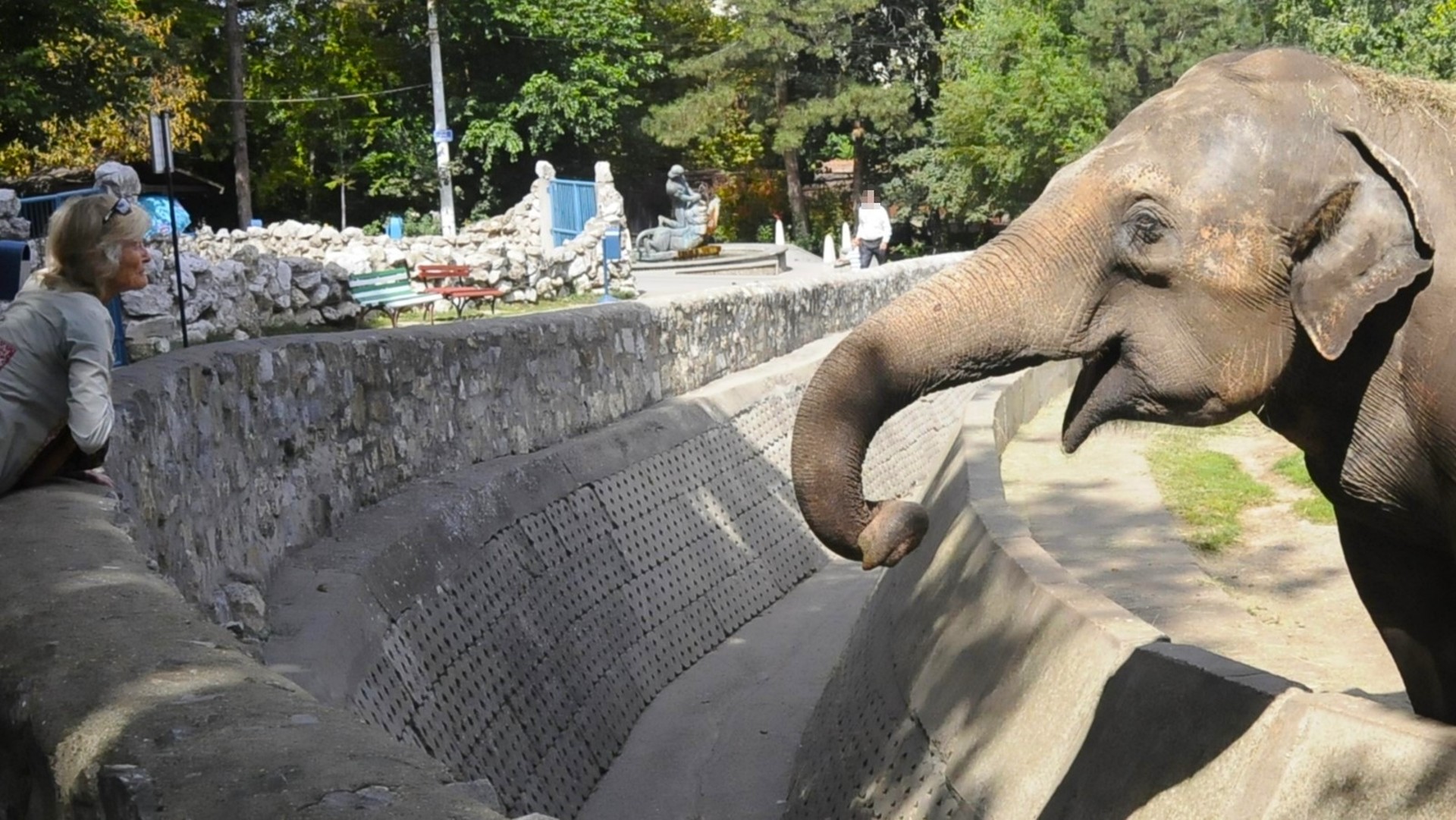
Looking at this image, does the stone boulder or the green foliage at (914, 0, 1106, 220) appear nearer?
the stone boulder

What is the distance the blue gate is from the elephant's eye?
26036 mm

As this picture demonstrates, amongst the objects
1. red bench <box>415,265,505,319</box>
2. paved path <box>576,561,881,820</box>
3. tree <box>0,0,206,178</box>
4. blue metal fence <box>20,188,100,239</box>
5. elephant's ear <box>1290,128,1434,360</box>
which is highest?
tree <box>0,0,206,178</box>

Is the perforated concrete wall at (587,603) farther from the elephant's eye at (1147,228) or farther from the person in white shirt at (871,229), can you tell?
the person in white shirt at (871,229)

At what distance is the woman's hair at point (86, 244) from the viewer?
494 centimetres

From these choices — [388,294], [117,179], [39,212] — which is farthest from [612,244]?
[117,179]

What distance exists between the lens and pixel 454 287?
2219cm

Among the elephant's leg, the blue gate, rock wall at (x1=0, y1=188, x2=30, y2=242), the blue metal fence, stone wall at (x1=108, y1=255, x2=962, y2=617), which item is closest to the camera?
the elephant's leg

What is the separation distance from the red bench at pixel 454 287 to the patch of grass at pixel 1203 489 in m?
9.35

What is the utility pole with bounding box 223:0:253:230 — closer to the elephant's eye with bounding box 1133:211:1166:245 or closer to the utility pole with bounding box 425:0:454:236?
the utility pole with bounding box 425:0:454:236

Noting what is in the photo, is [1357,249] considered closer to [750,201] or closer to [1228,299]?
[1228,299]

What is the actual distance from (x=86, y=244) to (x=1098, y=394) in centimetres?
291

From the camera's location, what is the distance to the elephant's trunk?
3.81 metres

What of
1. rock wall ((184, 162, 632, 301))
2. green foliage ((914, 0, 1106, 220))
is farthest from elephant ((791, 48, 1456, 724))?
green foliage ((914, 0, 1106, 220))

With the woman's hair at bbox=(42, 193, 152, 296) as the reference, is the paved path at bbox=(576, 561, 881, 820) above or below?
below
